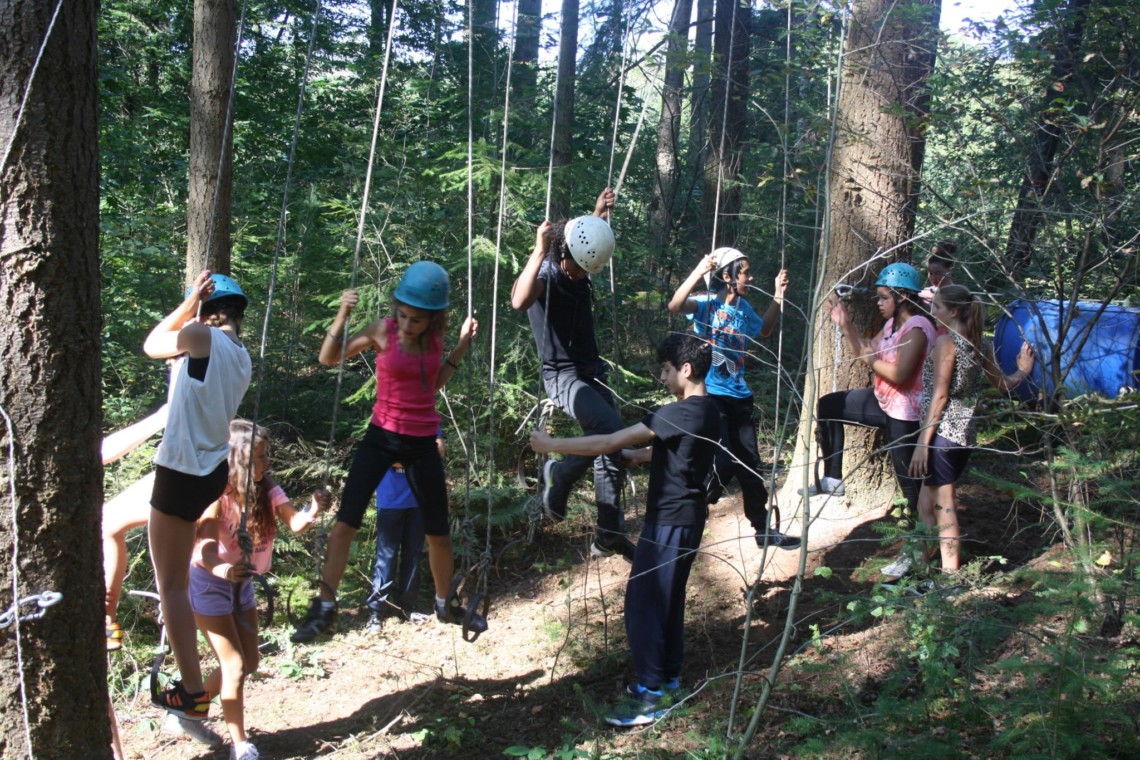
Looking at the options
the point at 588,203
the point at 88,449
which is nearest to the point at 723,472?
the point at 88,449

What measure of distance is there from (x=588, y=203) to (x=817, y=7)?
414 cm

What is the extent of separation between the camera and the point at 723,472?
5312mm

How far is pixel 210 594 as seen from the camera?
4125 millimetres

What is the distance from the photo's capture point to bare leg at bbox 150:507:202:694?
3788mm

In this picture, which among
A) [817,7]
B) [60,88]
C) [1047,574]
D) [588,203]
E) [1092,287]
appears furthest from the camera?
[588,203]

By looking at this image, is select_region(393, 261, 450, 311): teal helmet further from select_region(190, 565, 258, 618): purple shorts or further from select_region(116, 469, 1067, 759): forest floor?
select_region(116, 469, 1067, 759): forest floor

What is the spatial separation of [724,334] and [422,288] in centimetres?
206

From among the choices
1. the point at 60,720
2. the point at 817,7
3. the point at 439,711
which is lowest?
the point at 439,711

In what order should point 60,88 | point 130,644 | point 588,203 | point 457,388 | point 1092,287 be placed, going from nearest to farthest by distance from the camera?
point 60,88 → point 1092,287 → point 130,644 → point 457,388 → point 588,203

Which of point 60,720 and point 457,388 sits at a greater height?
point 457,388

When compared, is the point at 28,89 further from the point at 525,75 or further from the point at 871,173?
the point at 525,75

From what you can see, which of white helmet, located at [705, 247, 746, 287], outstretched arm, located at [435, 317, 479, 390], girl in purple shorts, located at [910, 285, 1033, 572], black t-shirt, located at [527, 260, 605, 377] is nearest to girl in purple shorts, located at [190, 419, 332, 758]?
outstretched arm, located at [435, 317, 479, 390]

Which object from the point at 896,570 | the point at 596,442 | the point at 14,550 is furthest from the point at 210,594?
the point at 896,570

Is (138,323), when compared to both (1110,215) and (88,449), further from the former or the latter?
(1110,215)
